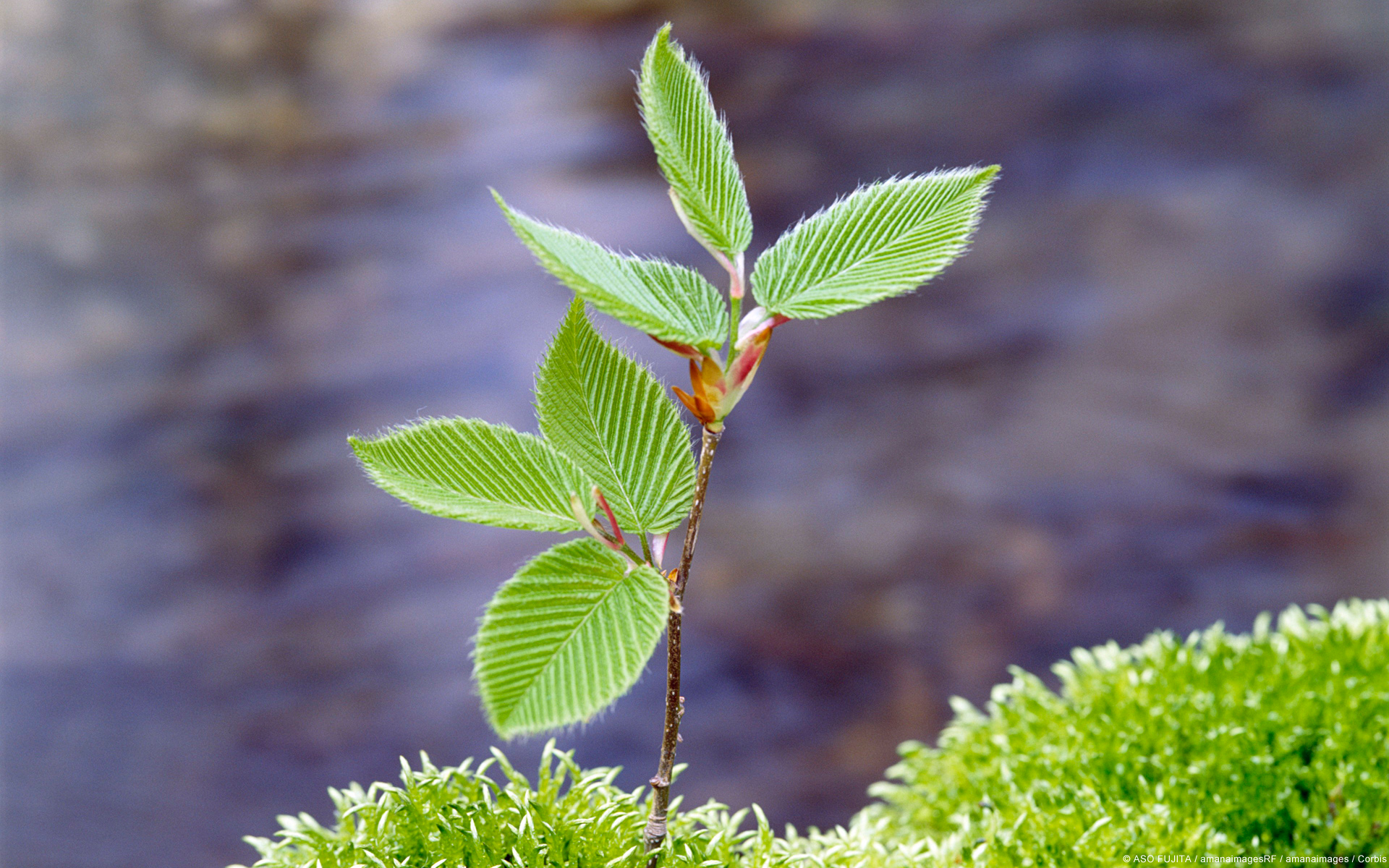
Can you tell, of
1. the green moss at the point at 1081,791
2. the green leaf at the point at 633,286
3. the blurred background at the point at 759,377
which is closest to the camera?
the green leaf at the point at 633,286

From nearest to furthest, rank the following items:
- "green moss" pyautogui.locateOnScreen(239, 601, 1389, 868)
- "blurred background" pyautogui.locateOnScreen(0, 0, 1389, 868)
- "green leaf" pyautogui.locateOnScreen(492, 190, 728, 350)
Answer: "green leaf" pyautogui.locateOnScreen(492, 190, 728, 350) < "green moss" pyautogui.locateOnScreen(239, 601, 1389, 868) < "blurred background" pyautogui.locateOnScreen(0, 0, 1389, 868)

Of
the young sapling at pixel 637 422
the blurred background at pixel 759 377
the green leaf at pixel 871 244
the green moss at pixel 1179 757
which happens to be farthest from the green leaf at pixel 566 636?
the blurred background at pixel 759 377

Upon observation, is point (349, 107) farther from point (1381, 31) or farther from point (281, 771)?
point (1381, 31)

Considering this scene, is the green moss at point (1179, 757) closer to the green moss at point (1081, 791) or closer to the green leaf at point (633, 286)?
the green moss at point (1081, 791)

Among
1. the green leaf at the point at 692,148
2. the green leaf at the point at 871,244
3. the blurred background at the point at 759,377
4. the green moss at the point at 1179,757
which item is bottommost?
the green moss at the point at 1179,757

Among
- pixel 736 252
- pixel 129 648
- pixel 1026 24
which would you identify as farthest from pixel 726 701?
pixel 1026 24

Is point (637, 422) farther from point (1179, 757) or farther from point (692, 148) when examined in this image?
point (1179, 757)

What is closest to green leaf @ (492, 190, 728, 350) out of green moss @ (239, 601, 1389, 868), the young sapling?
the young sapling

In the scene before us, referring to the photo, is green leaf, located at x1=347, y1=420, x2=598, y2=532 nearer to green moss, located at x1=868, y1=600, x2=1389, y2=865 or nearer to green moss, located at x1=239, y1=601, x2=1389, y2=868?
green moss, located at x1=239, y1=601, x2=1389, y2=868
